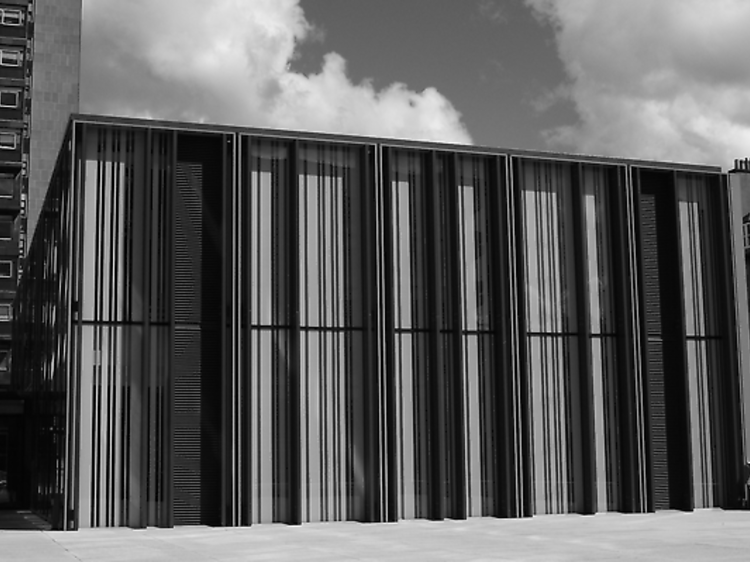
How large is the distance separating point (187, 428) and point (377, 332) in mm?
5184

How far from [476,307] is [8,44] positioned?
157 ft

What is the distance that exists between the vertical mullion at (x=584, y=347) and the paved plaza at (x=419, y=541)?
125cm

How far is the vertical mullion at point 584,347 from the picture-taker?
27.2 meters

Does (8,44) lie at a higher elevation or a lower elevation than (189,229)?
higher

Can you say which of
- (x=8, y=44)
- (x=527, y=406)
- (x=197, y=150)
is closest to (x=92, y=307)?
(x=197, y=150)

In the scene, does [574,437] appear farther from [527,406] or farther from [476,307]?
[476,307]

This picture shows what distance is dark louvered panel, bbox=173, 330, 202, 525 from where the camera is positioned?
24.3m

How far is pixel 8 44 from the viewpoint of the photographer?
64812 mm

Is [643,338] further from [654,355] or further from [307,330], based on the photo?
[307,330]

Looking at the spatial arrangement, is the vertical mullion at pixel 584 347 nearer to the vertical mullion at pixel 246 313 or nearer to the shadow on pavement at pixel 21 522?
the vertical mullion at pixel 246 313

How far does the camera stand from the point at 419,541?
67.3 feet

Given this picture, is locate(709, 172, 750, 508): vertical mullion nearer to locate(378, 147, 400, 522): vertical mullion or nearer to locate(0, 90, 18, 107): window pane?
locate(378, 147, 400, 522): vertical mullion

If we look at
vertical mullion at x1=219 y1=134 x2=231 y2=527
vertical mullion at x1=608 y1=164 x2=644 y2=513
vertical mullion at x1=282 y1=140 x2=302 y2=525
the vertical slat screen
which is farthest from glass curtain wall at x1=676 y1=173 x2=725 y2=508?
vertical mullion at x1=219 y1=134 x2=231 y2=527

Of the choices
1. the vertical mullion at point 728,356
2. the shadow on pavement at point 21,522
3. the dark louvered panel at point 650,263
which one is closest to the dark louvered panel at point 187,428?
the shadow on pavement at point 21,522
